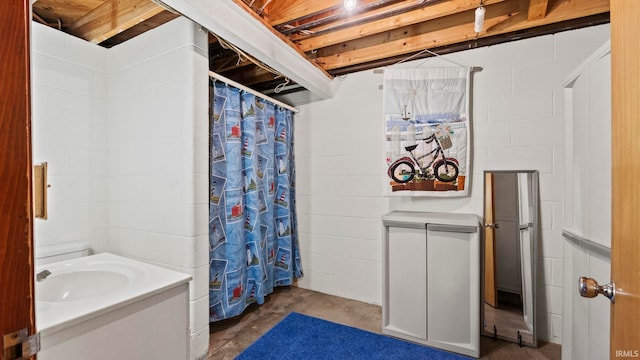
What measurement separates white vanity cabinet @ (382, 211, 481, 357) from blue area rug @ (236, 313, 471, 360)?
11cm

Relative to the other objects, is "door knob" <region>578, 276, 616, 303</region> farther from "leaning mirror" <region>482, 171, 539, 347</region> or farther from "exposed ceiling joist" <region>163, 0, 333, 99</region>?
"exposed ceiling joist" <region>163, 0, 333, 99</region>

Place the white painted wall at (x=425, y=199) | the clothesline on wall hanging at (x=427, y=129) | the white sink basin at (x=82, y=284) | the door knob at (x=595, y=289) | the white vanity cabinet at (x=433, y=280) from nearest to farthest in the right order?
the door knob at (x=595, y=289) < the white sink basin at (x=82, y=284) < the white vanity cabinet at (x=433, y=280) < the white painted wall at (x=425, y=199) < the clothesline on wall hanging at (x=427, y=129)

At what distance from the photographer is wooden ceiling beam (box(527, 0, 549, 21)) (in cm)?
173

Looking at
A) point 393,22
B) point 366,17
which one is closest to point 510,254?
point 393,22

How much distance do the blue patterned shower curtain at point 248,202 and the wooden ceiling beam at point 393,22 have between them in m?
0.75

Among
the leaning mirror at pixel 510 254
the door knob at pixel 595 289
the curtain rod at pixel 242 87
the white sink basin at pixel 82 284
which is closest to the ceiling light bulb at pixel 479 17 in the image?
the leaning mirror at pixel 510 254

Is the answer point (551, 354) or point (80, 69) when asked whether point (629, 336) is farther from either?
point (80, 69)

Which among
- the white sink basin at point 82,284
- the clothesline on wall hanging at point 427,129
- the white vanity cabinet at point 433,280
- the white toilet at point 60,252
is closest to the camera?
the white sink basin at point 82,284

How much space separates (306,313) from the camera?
7.96 feet

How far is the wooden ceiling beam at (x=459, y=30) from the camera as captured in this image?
180 centimetres

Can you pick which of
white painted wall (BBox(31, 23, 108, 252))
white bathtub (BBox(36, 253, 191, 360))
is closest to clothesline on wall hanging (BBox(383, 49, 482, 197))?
white bathtub (BBox(36, 253, 191, 360))

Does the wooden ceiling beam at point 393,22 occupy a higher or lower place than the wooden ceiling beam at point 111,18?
higher

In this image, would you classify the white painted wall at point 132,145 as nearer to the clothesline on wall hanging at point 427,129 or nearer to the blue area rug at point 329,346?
the blue area rug at point 329,346

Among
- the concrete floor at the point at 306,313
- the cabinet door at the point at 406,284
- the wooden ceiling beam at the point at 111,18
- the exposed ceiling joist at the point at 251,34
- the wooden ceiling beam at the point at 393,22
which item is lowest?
the concrete floor at the point at 306,313
